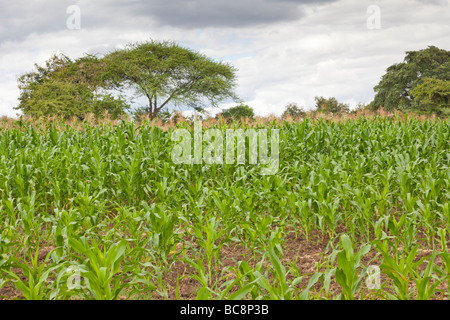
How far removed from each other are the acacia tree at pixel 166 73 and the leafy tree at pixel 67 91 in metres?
1.77

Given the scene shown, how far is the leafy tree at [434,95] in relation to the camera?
90.7 ft

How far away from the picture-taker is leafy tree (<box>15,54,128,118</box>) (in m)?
32.0

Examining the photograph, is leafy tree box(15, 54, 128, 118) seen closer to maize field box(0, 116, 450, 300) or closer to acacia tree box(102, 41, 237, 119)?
acacia tree box(102, 41, 237, 119)

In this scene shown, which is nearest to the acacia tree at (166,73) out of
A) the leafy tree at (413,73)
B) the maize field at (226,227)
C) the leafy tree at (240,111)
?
the leafy tree at (240,111)

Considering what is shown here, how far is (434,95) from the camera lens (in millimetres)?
28250

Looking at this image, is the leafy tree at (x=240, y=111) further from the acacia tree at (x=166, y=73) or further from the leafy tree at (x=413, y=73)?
the leafy tree at (x=413, y=73)

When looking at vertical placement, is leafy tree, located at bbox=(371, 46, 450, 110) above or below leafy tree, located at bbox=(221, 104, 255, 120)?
above

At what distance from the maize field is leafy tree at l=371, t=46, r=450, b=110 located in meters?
23.6

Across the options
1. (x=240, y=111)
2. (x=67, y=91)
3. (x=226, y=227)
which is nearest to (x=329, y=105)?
(x=240, y=111)

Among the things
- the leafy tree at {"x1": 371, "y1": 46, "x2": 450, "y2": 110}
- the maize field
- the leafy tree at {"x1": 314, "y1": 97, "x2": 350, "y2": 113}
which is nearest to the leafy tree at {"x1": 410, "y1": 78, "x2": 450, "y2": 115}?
the leafy tree at {"x1": 371, "y1": 46, "x2": 450, "y2": 110}

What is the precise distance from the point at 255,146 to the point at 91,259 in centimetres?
645

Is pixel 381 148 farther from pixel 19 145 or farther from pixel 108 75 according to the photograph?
pixel 108 75

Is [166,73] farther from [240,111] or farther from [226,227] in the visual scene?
[226,227]

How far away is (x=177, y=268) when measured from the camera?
4656 mm
